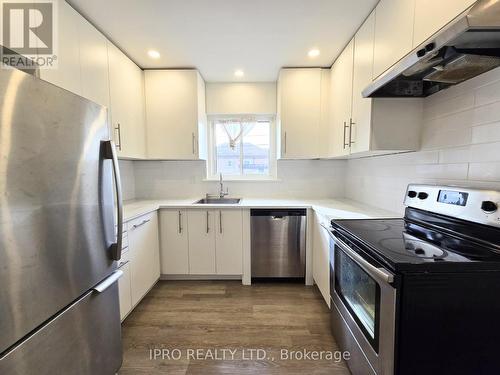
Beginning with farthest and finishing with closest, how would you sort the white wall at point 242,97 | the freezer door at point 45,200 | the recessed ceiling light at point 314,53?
the white wall at point 242,97
the recessed ceiling light at point 314,53
the freezer door at point 45,200

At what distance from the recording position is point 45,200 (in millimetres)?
858

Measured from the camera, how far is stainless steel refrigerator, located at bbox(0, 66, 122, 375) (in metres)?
0.75

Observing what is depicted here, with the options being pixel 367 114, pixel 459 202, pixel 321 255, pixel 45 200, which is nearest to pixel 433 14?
pixel 367 114

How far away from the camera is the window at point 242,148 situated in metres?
3.06

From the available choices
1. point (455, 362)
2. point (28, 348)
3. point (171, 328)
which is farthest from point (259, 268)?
point (28, 348)

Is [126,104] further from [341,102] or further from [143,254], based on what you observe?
[341,102]

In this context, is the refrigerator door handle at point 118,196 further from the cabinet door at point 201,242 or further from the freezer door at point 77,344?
the cabinet door at point 201,242

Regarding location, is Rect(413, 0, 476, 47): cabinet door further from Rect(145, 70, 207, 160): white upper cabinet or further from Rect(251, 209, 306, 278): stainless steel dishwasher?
Rect(145, 70, 207, 160): white upper cabinet

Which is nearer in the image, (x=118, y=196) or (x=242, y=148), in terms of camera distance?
(x=118, y=196)

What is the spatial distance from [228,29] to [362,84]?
3.61 feet

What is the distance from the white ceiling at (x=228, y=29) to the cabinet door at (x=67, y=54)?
4.6 inches

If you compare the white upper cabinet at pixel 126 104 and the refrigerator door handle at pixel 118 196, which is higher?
the white upper cabinet at pixel 126 104

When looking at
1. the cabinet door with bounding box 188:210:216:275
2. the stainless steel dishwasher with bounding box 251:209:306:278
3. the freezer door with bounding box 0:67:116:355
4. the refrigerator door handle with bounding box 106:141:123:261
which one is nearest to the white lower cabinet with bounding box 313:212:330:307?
the stainless steel dishwasher with bounding box 251:209:306:278

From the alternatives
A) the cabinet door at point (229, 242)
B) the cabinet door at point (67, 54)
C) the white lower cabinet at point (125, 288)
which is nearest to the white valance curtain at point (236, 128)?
the cabinet door at point (229, 242)
